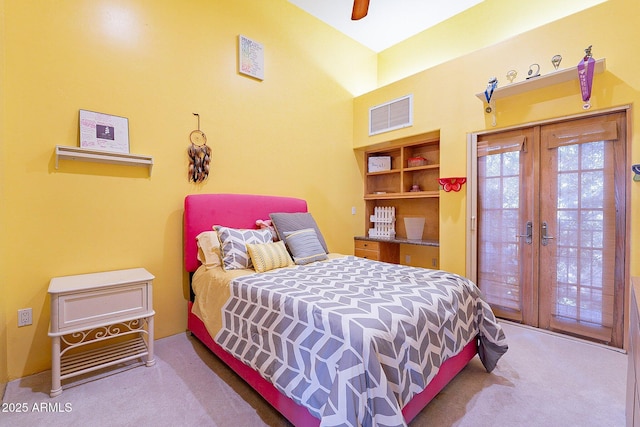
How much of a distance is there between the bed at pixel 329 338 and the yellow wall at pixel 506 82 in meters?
1.53

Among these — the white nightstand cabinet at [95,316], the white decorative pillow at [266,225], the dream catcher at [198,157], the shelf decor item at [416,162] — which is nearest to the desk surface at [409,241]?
the shelf decor item at [416,162]

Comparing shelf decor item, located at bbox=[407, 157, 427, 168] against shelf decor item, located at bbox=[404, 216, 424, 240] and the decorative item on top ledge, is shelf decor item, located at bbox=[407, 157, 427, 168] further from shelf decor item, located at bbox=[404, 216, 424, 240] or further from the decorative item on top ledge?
shelf decor item, located at bbox=[404, 216, 424, 240]

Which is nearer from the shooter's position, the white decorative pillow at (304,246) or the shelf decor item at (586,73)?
the shelf decor item at (586,73)

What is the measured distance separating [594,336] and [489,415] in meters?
1.64

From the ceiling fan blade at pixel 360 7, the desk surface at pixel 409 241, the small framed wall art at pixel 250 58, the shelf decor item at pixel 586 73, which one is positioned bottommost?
the desk surface at pixel 409 241

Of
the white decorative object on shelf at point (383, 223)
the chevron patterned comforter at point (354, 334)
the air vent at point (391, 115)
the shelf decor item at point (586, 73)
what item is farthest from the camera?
the white decorative object on shelf at point (383, 223)

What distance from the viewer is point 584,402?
1.74 metres

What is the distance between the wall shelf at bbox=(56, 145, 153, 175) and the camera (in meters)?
2.07

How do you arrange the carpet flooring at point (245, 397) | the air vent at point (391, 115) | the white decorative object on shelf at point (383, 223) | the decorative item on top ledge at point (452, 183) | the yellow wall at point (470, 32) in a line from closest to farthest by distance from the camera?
the carpet flooring at point (245, 397) → the yellow wall at point (470, 32) → the decorative item on top ledge at point (452, 183) → the air vent at point (391, 115) → the white decorative object on shelf at point (383, 223)

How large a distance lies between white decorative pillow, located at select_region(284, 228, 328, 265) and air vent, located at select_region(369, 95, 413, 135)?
1950 mm

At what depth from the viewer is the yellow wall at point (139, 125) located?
199cm

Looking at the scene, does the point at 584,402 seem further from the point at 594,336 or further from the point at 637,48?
the point at 637,48

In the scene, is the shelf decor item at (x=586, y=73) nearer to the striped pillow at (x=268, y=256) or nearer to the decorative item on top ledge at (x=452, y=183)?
the decorative item on top ledge at (x=452, y=183)

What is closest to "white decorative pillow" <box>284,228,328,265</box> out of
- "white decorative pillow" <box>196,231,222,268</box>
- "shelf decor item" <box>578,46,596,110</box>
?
"white decorative pillow" <box>196,231,222,268</box>
